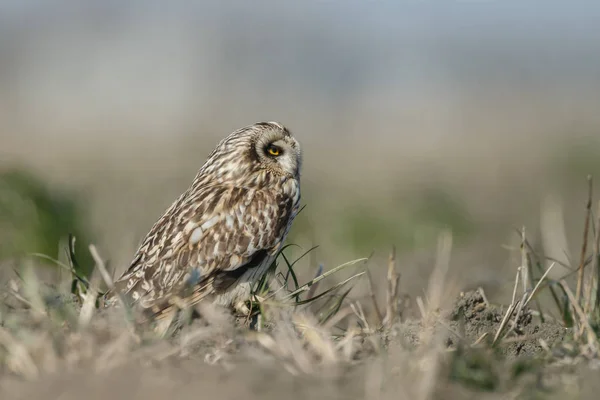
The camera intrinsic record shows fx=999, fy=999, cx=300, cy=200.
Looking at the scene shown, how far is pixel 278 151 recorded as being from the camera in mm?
6910

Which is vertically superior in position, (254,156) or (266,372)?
(254,156)

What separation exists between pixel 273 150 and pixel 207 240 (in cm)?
100

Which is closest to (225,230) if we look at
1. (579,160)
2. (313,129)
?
(579,160)

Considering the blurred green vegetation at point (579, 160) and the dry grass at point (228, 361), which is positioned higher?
the dry grass at point (228, 361)

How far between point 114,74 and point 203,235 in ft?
Answer: 372

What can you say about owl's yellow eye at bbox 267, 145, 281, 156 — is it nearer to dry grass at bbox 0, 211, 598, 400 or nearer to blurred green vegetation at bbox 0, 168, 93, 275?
blurred green vegetation at bbox 0, 168, 93, 275

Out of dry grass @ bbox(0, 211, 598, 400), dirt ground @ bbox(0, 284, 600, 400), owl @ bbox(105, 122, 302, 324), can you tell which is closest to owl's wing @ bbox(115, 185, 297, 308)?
owl @ bbox(105, 122, 302, 324)

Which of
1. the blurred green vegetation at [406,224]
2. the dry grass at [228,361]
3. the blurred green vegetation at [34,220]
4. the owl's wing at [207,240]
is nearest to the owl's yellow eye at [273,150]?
the owl's wing at [207,240]

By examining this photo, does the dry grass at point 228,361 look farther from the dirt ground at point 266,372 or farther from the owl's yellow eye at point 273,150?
the owl's yellow eye at point 273,150

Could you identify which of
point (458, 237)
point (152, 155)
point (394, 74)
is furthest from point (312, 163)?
point (394, 74)

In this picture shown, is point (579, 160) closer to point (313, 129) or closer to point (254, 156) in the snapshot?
point (254, 156)

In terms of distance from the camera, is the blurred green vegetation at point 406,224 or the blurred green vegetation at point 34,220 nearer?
the blurred green vegetation at point 34,220

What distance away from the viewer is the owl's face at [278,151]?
22.3 ft

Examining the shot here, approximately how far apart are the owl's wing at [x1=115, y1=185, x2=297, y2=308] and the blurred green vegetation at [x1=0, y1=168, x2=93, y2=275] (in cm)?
163
